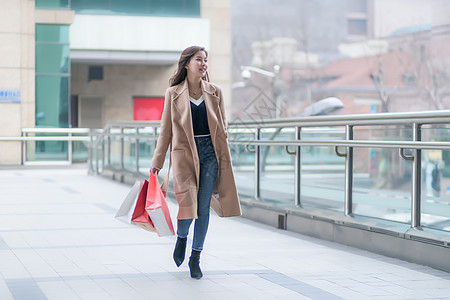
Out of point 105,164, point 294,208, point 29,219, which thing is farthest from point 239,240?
point 105,164

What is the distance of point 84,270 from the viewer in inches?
234

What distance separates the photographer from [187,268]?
6.10 meters

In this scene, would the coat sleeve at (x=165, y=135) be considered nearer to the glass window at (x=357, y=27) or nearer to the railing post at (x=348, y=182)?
the railing post at (x=348, y=182)

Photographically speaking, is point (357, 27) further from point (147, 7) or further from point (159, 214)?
point (159, 214)

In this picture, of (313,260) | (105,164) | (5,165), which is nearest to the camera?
(313,260)

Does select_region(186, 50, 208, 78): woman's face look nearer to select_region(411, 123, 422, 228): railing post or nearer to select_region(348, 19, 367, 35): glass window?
select_region(411, 123, 422, 228): railing post

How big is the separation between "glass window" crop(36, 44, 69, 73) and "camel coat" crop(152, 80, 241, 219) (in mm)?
20920

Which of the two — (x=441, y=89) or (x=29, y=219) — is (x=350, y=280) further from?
(x=441, y=89)

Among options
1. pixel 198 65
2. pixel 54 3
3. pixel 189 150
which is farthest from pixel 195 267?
pixel 54 3

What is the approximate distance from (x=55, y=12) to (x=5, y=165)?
Answer: 5.31m

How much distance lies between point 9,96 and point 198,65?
20496mm

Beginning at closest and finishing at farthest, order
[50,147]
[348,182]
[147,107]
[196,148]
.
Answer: [196,148] < [348,182] < [50,147] < [147,107]

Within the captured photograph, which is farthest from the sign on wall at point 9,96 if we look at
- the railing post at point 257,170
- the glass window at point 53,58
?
the railing post at point 257,170

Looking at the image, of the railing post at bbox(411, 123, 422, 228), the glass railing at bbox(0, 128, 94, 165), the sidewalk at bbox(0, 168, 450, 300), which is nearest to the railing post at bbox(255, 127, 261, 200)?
the sidewalk at bbox(0, 168, 450, 300)
